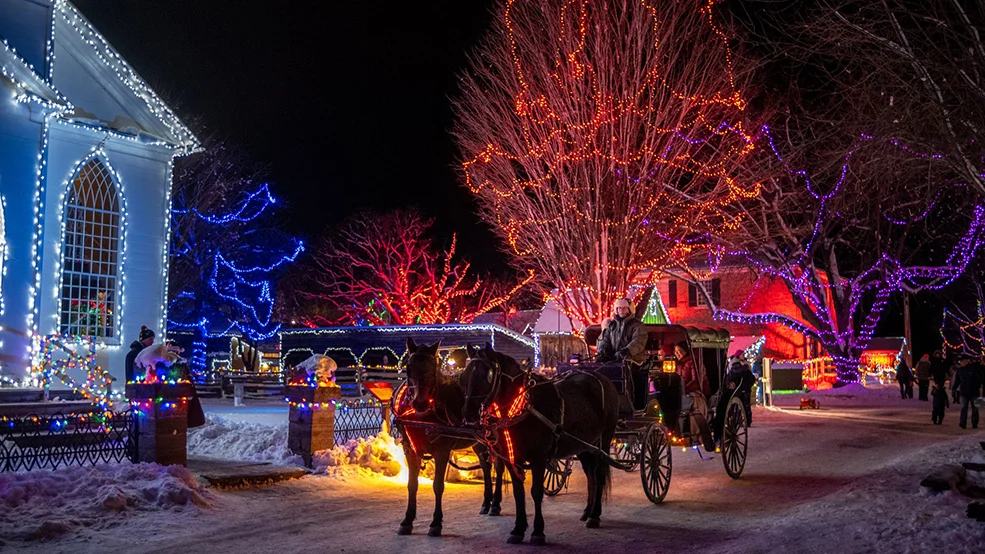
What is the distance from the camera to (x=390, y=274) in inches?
2157

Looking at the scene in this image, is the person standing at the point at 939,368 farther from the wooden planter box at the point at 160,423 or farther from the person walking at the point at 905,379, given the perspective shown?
the wooden planter box at the point at 160,423

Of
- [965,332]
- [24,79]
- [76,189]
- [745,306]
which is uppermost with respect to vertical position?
[24,79]

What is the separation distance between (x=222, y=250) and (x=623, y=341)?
3731 centimetres

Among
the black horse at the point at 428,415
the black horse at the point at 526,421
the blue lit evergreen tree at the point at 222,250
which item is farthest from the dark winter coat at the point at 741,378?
the blue lit evergreen tree at the point at 222,250

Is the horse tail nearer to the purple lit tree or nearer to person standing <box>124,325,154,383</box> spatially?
person standing <box>124,325,154,383</box>

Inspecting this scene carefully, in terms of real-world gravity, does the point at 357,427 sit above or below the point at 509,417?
below

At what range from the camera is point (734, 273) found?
2386 inches

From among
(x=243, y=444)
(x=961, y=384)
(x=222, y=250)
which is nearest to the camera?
(x=243, y=444)

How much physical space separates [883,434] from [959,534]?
14457 mm

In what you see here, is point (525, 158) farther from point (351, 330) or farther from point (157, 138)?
point (351, 330)

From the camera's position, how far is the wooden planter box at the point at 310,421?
48.0 feet

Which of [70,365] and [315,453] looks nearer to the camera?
[315,453]

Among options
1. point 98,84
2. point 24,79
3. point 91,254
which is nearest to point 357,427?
point 91,254

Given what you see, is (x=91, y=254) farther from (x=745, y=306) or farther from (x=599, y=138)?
(x=745, y=306)
